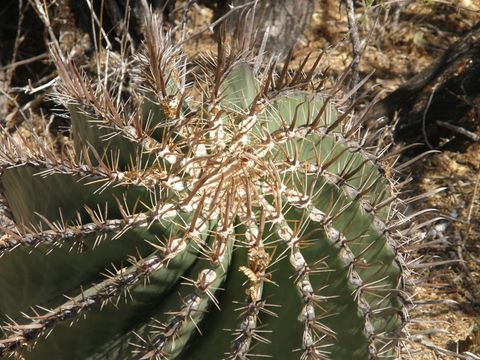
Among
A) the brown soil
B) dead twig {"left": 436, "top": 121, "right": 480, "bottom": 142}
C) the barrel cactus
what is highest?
the barrel cactus

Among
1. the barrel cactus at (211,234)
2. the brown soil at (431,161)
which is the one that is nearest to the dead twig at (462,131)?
the brown soil at (431,161)

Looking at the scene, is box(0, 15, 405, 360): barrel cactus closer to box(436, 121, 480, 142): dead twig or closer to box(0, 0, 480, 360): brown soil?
box(0, 0, 480, 360): brown soil

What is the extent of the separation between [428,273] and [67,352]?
1429 millimetres

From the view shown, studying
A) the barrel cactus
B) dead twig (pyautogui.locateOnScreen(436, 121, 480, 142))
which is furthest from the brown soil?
the barrel cactus

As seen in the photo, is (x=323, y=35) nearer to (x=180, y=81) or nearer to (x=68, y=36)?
(x=68, y=36)

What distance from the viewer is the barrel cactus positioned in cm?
142

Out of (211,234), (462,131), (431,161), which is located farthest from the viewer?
(431,161)

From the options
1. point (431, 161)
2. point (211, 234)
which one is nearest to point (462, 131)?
point (431, 161)

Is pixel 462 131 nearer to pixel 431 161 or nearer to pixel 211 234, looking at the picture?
pixel 431 161

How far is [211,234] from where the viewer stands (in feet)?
4.79

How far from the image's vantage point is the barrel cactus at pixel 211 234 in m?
1.42

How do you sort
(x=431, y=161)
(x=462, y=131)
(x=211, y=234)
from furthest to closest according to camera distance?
1. (x=431, y=161)
2. (x=462, y=131)
3. (x=211, y=234)

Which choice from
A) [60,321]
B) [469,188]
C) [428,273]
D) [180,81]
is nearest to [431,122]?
[469,188]

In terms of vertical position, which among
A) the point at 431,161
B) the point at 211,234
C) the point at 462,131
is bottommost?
the point at 431,161
